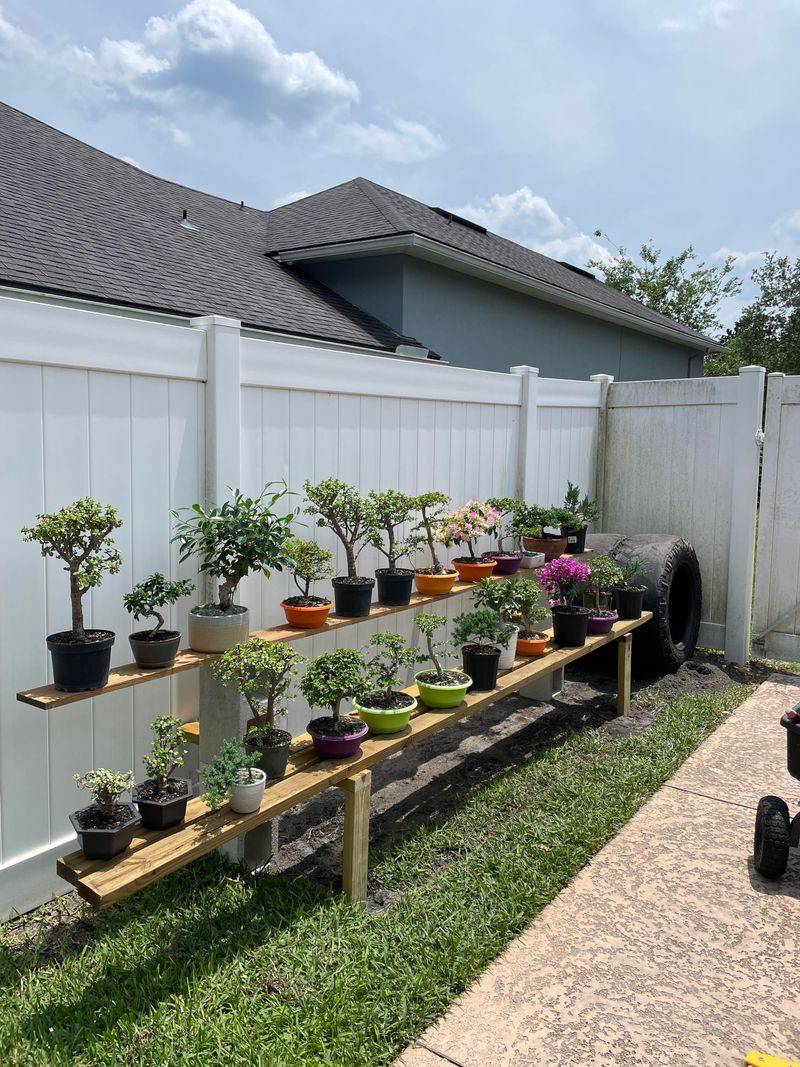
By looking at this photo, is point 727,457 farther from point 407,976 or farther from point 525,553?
point 407,976

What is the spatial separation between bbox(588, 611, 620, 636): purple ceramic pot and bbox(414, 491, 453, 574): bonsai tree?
110cm

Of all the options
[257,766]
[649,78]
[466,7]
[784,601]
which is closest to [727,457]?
[784,601]

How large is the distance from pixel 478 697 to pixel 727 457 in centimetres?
382

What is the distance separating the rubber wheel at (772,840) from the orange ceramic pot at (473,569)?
84.5 inches

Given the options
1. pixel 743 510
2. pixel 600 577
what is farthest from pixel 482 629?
pixel 743 510

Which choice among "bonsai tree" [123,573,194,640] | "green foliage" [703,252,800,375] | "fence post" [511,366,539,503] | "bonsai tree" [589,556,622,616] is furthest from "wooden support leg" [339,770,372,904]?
"green foliage" [703,252,800,375]

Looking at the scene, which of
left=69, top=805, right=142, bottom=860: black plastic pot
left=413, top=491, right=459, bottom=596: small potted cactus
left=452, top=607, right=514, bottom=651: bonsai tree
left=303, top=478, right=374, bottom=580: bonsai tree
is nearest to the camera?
left=69, top=805, right=142, bottom=860: black plastic pot

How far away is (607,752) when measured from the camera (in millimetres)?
4391

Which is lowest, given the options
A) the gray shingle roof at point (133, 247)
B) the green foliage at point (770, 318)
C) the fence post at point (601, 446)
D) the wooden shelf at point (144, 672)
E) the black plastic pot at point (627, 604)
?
the black plastic pot at point (627, 604)

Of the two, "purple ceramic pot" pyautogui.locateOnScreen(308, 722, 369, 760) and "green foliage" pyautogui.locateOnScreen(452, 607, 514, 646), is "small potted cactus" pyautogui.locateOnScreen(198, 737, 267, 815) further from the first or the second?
"green foliage" pyautogui.locateOnScreen(452, 607, 514, 646)

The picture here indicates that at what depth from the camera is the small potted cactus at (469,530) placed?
459 centimetres

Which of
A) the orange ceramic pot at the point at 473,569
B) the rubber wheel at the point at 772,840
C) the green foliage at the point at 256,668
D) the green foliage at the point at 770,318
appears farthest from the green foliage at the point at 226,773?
the green foliage at the point at 770,318

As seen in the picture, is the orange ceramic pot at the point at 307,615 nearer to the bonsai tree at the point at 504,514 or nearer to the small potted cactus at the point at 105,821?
the small potted cactus at the point at 105,821

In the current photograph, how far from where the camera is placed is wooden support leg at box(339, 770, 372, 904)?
9.28 ft
